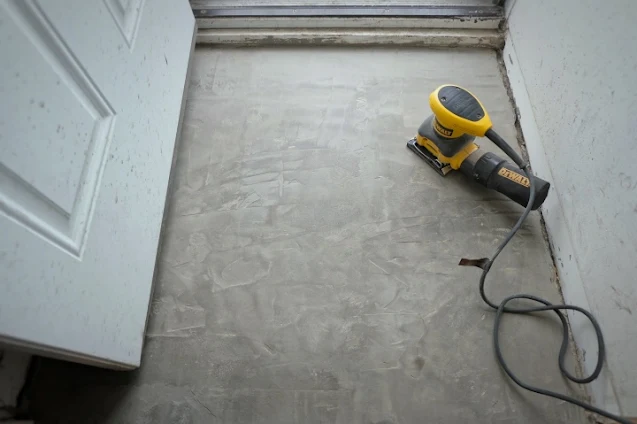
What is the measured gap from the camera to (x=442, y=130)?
49.3 inches

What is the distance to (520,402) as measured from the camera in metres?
1.04

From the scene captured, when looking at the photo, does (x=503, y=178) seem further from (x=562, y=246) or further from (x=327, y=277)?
(x=327, y=277)

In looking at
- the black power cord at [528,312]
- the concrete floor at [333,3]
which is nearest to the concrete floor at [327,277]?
the black power cord at [528,312]

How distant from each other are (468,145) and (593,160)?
0.34 meters

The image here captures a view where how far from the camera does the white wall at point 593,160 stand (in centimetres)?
91

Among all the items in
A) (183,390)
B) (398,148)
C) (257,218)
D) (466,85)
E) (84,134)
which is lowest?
(183,390)

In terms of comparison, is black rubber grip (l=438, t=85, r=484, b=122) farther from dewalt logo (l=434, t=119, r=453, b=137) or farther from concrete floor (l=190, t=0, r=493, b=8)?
concrete floor (l=190, t=0, r=493, b=8)

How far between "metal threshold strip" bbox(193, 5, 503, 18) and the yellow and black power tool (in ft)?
1.57

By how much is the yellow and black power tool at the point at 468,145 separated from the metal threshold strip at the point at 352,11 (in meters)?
0.48

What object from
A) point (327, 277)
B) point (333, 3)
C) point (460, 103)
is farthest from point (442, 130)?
point (333, 3)

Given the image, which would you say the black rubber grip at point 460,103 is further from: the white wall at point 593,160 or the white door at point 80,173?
the white door at point 80,173

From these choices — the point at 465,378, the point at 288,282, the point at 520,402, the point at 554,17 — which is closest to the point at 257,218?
the point at 288,282

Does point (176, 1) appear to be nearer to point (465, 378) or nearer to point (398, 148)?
point (398, 148)

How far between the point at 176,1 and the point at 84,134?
73 centimetres
